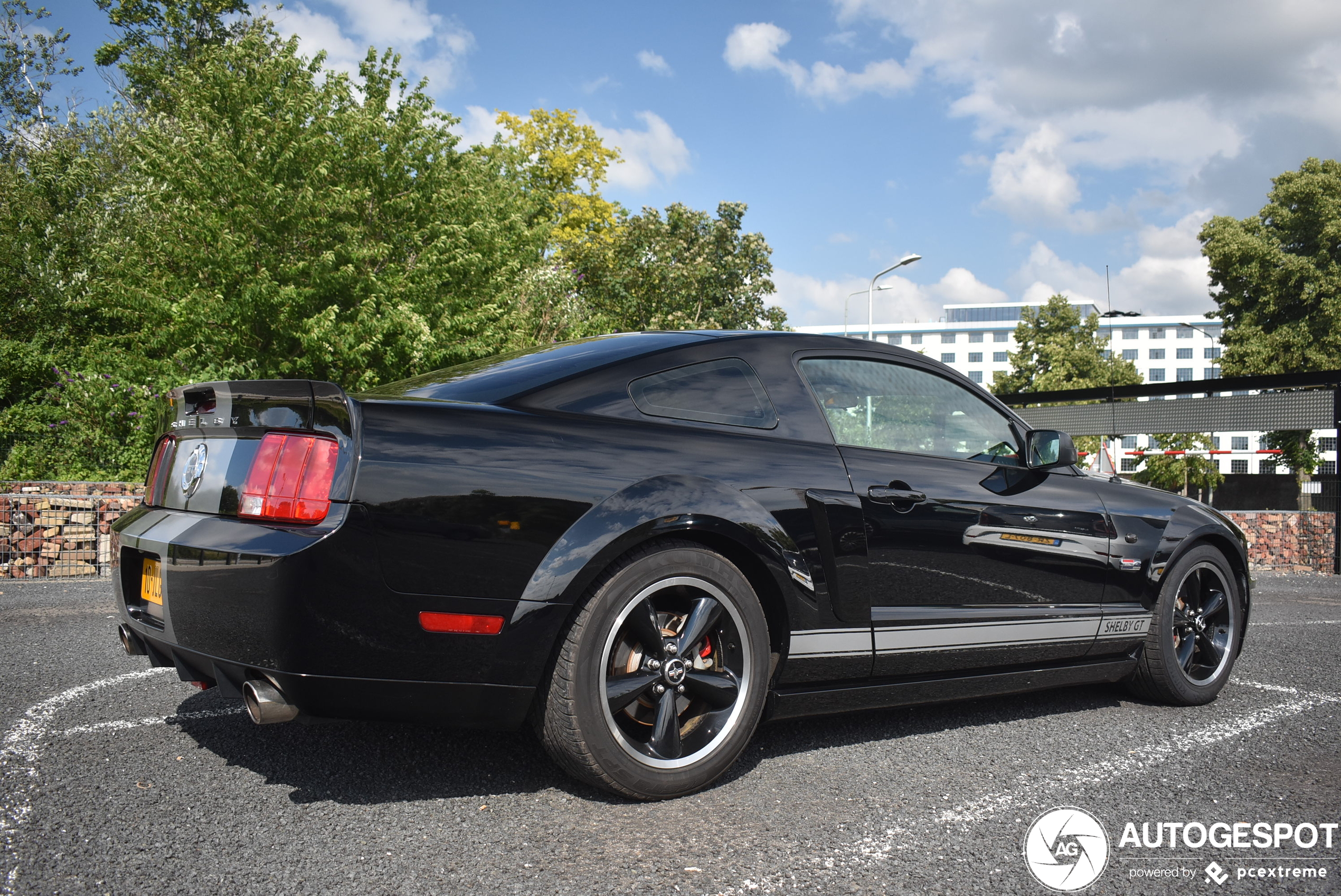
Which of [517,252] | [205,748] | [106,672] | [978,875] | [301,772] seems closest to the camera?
[978,875]

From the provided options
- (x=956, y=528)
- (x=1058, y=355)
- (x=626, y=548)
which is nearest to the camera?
(x=626, y=548)

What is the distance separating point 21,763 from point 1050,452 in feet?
12.2

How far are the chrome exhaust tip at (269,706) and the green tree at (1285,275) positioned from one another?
1384 inches

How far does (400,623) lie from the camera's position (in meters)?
2.28

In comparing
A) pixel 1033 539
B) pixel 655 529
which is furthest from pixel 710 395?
pixel 1033 539

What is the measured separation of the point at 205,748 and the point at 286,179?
9.70 meters

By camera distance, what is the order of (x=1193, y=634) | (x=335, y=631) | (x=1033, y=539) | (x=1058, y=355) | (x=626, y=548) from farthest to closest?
(x=1058, y=355) → (x=1193, y=634) → (x=1033, y=539) → (x=626, y=548) → (x=335, y=631)

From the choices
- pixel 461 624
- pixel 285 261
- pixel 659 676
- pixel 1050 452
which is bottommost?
pixel 659 676

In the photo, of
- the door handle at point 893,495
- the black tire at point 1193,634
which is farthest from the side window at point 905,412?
the black tire at point 1193,634

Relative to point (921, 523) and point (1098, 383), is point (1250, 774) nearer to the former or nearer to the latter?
point (921, 523)

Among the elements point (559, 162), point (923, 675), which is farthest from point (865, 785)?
point (559, 162)

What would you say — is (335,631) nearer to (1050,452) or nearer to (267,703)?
(267,703)

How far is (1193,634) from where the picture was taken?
4.08 m

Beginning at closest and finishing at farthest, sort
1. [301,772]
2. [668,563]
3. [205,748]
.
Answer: [668,563] → [301,772] → [205,748]
